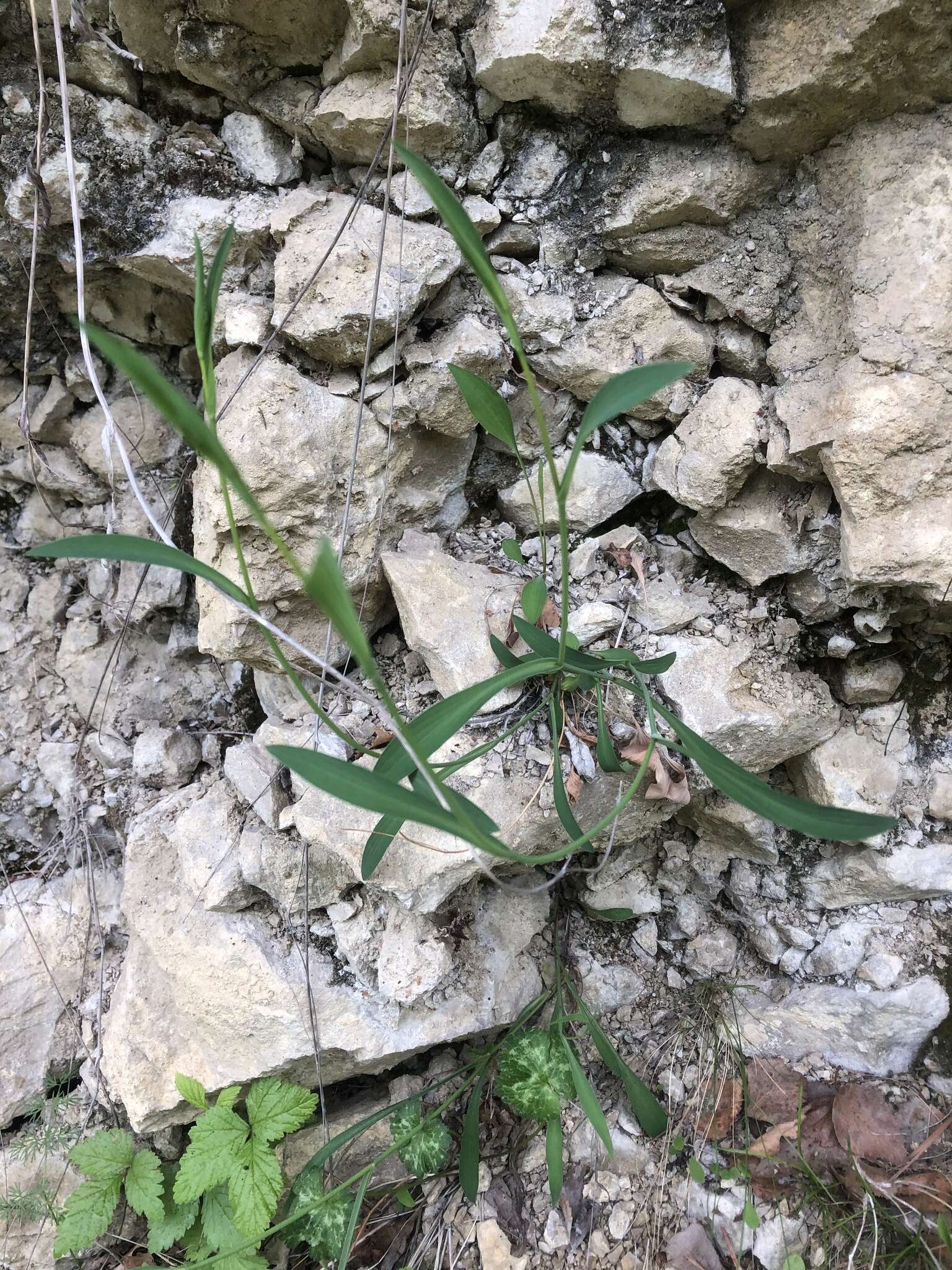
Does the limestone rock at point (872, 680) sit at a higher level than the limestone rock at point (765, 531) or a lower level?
lower

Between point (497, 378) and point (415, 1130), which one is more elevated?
point (497, 378)

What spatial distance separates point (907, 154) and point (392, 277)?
32.9 inches

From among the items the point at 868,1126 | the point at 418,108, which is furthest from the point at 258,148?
the point at 868,1126

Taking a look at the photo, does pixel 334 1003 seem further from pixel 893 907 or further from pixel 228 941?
pixel 893 907

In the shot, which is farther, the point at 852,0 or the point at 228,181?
the point at 228,181

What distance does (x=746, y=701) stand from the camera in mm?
1228

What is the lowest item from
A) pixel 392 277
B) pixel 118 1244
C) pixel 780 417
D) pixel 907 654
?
pixel 118 1244

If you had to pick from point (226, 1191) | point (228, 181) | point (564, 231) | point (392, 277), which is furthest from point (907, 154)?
point (226, 1191)

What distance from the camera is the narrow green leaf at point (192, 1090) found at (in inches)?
50.8

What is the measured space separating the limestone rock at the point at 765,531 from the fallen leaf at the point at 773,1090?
0.90 metres

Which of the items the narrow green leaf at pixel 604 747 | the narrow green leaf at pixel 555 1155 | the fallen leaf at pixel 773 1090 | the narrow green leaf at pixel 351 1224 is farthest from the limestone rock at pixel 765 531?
the narrow green leaf at pixel 351 1224

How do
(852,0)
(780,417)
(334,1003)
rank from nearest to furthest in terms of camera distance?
1. (852,0)
2. (780,417)
3. (334,1003)

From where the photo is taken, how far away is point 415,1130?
1278mm

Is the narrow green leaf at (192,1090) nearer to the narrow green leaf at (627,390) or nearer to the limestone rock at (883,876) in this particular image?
the limestone rock at (883,876)
